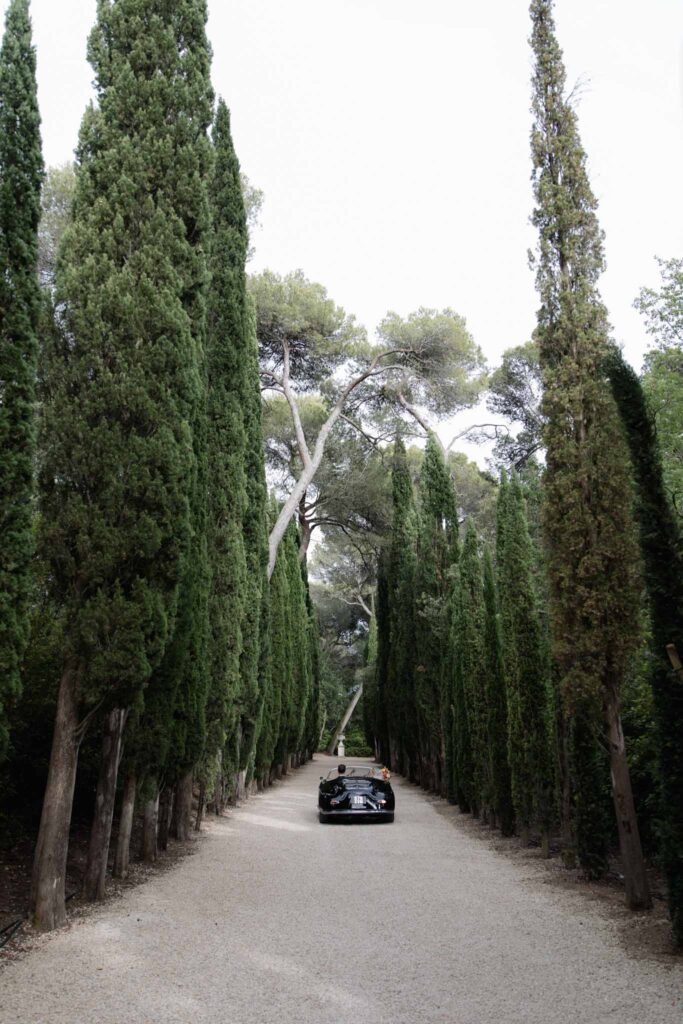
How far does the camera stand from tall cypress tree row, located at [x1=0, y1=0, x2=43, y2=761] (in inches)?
214

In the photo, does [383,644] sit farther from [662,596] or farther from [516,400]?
[662,596]

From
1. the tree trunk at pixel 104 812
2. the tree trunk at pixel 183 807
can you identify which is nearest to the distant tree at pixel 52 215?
the tree trunk at pixel 183 807

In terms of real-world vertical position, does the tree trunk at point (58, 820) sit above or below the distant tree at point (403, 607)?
below

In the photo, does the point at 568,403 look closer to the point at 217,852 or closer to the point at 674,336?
the point at 217,852

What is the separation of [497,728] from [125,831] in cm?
631

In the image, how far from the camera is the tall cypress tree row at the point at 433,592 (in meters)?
19.9

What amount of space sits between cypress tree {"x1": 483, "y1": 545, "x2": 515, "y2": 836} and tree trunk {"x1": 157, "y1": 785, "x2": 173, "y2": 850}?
5.08 metres

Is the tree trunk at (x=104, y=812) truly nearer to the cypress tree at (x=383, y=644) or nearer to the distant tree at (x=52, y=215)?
the distant tree at (x=52, y=215)

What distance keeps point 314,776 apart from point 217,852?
19.4m

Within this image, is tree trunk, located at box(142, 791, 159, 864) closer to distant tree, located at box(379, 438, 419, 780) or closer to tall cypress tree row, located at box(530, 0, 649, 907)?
tall cypress tree row, located at box(530, 0, 649, 907)

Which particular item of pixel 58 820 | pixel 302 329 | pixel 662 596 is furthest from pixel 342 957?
pixel 302 329

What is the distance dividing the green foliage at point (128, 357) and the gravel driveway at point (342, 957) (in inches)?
78.9

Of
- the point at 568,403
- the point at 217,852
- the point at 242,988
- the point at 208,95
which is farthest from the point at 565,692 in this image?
the point at 208,95

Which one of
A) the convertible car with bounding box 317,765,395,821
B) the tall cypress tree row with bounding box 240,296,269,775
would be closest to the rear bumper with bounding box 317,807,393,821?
the convertible car with bounding box 317,765,395,821
